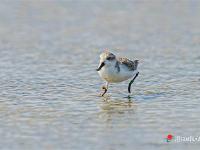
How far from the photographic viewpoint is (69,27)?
824 inches

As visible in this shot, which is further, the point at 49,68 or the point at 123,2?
the point at 123,2

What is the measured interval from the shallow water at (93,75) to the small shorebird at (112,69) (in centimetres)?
37

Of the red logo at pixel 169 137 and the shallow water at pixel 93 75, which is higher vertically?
the shallow water at pixel 93 75

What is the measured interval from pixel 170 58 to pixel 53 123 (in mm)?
6575

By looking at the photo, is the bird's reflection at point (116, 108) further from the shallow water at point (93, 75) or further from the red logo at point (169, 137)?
the red logo at point (169, 137)

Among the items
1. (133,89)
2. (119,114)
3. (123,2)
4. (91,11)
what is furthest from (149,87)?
(123,2)

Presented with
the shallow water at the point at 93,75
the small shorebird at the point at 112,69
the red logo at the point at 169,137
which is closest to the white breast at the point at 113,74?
the small shorebird at the point at 112,69

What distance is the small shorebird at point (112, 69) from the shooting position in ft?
38.9

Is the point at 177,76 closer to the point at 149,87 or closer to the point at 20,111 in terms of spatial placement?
the point at 149,87

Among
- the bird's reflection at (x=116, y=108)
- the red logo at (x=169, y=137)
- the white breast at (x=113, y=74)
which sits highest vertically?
the white breast at (x=113, y=74)

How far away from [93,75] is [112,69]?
2.14m

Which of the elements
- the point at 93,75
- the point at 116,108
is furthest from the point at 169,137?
the point at 93,75

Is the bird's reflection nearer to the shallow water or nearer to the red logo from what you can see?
the shallow water

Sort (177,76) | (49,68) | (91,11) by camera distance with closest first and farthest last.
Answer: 1. (177,76)
2. (49,68)
3. (91,11)
